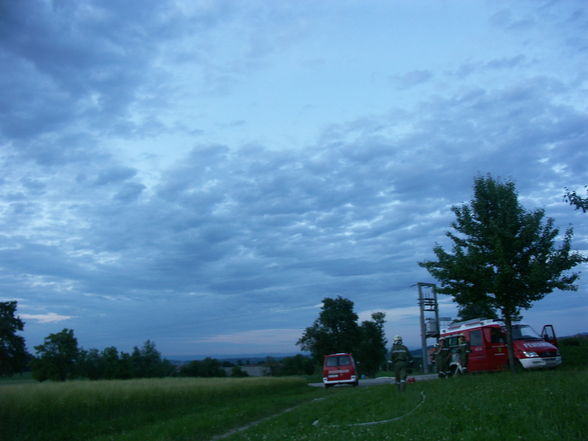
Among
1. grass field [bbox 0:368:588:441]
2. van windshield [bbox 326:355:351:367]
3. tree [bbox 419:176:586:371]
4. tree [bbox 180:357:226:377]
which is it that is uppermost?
tree [bbox 419:176:586:371]

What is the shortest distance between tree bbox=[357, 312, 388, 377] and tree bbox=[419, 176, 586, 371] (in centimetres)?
4856

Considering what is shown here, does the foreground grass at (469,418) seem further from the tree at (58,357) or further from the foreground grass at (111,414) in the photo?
the tree at (58,357)

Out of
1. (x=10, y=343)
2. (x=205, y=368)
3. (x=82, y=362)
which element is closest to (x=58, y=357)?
(x=82, y=362)

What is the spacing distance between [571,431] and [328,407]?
380 inches

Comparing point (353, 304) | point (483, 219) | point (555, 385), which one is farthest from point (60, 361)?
point (555, 385)

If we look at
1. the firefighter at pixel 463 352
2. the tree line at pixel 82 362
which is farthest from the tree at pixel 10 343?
the firefighter at pixel 463 352

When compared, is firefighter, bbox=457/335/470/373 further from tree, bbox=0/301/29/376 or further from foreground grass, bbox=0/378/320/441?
tree, bbox=0/301/29/376

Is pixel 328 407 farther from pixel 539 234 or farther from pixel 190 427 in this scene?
pixel 539 234

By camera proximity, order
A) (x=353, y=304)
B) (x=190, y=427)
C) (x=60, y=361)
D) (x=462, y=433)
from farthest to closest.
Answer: (x=353, y=304)
(x=60, y=361)
(x=190, y=427)
(x=462, y=433)

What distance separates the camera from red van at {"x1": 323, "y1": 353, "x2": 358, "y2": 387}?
1194 inches

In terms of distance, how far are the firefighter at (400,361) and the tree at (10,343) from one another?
999 inches

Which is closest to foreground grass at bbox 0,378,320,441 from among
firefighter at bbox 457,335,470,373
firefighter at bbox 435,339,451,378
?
firefighter at bbox 435,339,451,378

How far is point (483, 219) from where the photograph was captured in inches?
826

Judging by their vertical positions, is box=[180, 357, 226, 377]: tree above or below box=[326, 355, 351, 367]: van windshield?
below
